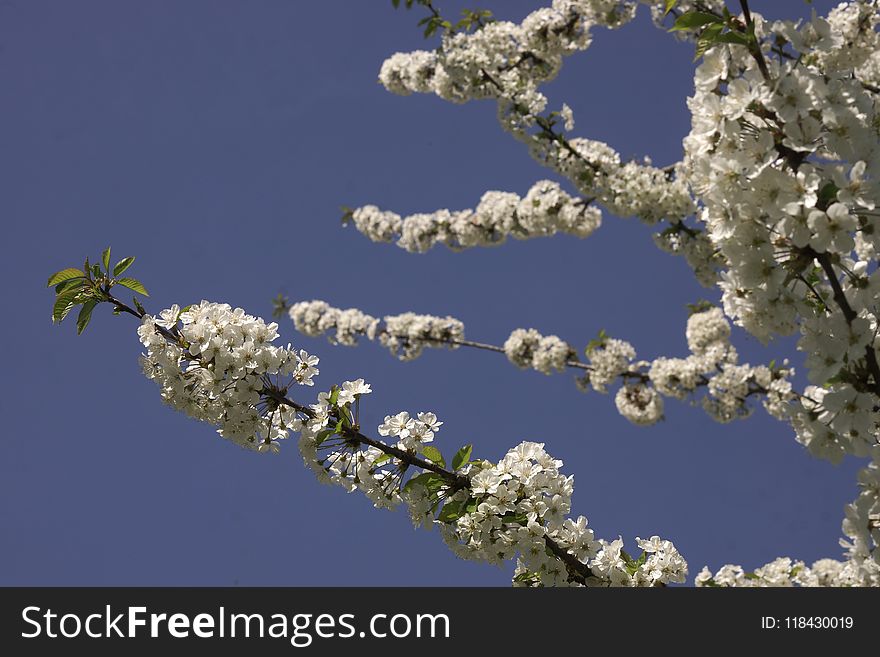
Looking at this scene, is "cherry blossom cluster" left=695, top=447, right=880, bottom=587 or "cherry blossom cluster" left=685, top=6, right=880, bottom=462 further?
"cherry blossom cluster" left=695, top=447, right=880, bottom=587

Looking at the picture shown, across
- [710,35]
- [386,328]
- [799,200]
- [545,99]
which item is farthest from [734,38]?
[386,328]

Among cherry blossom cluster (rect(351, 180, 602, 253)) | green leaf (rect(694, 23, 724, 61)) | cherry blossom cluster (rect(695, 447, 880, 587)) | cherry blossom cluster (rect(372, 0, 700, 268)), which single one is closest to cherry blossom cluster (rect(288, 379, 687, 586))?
cherry blossom cluster (rect(695, 447, 880, 587))

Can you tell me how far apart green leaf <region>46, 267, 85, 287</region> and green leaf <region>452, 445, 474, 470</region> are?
2.28m

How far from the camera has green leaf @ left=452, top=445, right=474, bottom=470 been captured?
12.5 ft

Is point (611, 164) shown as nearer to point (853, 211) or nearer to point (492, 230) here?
point (492, 230)

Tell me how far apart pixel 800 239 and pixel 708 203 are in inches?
15.5

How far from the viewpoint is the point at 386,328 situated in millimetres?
14242

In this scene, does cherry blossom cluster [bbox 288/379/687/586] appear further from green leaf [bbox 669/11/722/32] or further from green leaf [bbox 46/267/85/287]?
green leaf [bbox 669/11/722/32]

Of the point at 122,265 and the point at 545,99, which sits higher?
the point at 545,99

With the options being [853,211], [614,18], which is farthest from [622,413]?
[853,211]

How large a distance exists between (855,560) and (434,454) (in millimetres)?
2251

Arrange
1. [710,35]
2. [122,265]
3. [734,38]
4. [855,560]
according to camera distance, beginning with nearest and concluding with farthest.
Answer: [734,38] → [710,35] → [855,560] → [122,265]

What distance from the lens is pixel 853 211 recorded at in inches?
112

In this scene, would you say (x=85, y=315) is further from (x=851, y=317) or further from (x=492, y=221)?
(x=492, y=221)
